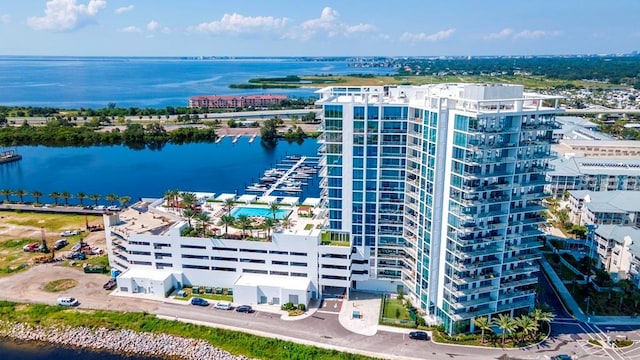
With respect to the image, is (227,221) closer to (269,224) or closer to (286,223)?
(269,224)

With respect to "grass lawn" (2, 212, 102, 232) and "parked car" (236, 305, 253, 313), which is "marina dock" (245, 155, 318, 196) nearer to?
"grass lawn" (2, 212, 102, 232)

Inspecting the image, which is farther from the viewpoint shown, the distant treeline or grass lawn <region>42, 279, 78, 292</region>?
the distant treeline

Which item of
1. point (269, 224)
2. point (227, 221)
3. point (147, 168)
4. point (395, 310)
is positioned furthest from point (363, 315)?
point (147, 168)

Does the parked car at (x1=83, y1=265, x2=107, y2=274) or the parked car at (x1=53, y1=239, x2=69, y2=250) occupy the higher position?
the parked car at (x1=53, y1=239, x2=69, y2=250)

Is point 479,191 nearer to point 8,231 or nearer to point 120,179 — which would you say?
point 8,231

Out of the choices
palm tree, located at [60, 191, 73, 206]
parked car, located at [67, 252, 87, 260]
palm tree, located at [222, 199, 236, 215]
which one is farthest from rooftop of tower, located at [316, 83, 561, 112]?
palm tree, located at [60, 191, 73, 206]

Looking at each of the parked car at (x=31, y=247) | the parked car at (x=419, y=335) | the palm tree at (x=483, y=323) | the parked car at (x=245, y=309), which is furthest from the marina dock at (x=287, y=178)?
the palm tree at (x=483, y=323)

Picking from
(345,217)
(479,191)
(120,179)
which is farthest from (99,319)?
(120,179)
